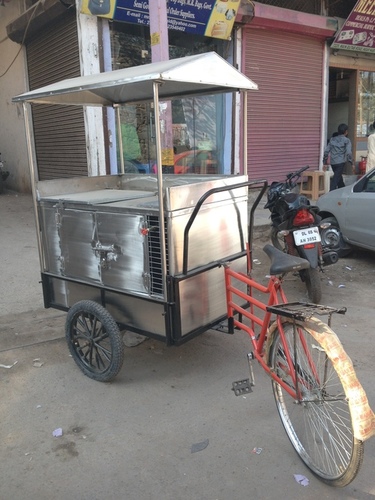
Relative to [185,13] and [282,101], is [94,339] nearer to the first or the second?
[185,13]

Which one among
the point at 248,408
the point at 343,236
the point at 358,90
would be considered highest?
the point at 358,90

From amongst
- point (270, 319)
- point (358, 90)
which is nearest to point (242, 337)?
point (270, 319)

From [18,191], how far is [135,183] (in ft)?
27.6

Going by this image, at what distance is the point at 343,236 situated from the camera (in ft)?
21.0

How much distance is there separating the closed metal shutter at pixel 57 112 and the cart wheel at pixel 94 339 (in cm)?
571

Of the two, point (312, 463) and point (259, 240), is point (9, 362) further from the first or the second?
point (259, 240)

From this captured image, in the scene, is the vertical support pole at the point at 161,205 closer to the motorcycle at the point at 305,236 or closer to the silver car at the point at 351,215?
the motorcycle at the point at 305,236

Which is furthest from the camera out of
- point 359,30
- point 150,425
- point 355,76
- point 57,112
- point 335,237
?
point 355,76

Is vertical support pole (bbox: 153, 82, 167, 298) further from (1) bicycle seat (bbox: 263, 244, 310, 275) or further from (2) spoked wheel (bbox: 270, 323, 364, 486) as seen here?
(2) spoked wheel (bbox: 270, 323, 364, 486)

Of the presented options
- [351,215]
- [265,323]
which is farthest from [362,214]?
[265,323]

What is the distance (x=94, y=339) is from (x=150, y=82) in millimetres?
1847

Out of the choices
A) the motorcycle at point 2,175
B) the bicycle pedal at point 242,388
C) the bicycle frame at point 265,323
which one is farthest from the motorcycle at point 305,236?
the motorcycle at point 2,175

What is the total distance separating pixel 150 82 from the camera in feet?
10.00

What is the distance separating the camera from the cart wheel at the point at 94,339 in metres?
3.17
